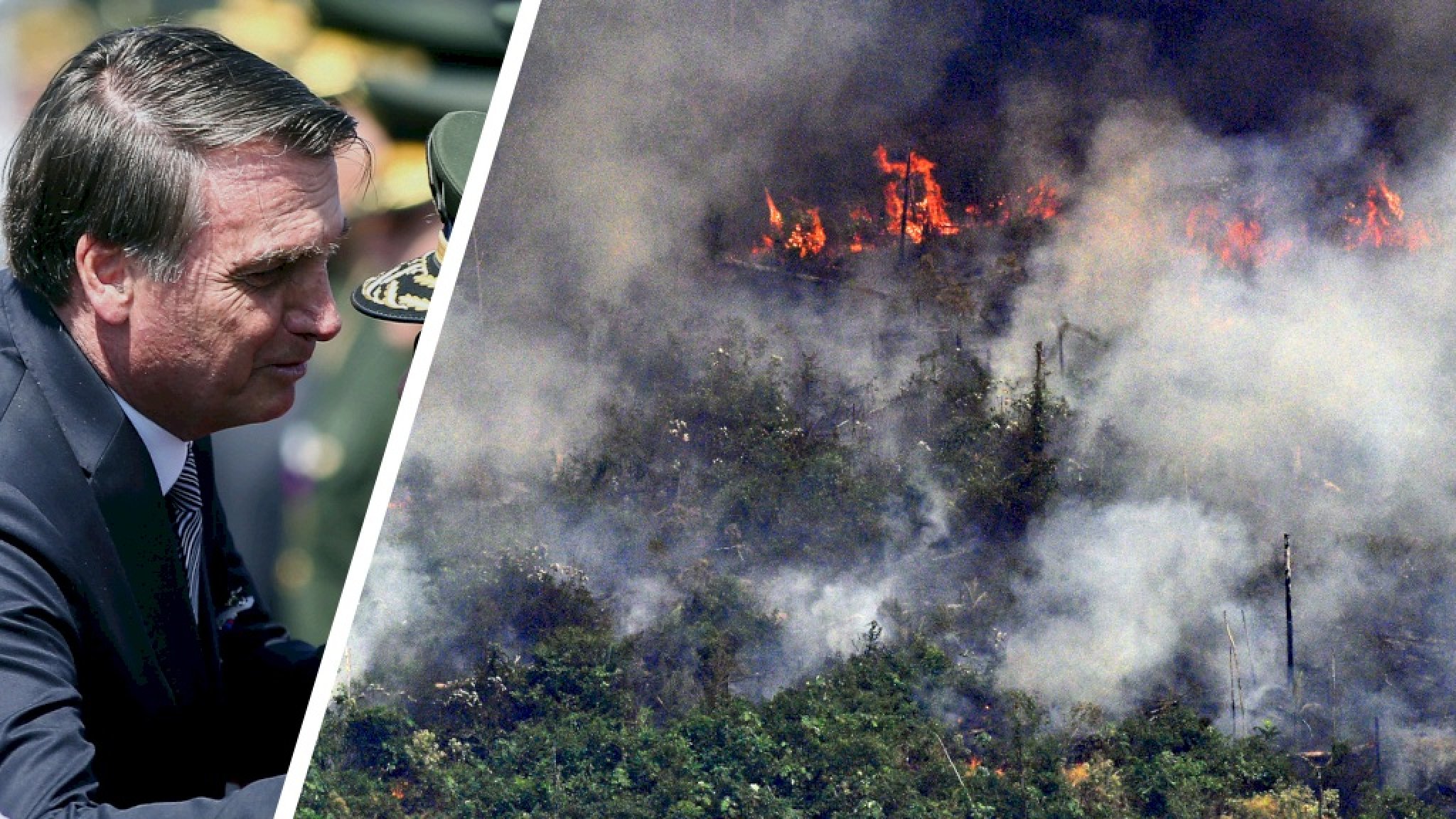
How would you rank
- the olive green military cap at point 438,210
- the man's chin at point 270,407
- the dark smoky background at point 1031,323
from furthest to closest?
the dark smoky background at point 1031,323
the olive green military cap at point 438,210
the man's chin at point 270,407

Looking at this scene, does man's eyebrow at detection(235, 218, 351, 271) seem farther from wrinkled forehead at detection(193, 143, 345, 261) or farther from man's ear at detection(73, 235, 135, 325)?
man's ear at detection(73, 235, 135, 325)

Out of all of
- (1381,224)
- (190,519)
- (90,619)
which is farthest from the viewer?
(1381,224)

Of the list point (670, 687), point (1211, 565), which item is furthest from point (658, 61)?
point (1211, 565)

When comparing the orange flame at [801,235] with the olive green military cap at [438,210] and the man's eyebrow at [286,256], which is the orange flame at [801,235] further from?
the man's eyebrow at [286,256]

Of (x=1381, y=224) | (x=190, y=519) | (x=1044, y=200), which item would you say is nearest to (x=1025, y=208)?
(x=1044, y=200)

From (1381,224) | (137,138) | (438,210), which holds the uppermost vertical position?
(1381,224)

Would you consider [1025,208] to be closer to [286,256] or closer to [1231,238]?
[1231,238]

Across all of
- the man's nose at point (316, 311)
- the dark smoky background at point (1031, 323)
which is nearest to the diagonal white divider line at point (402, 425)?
the man's nose at point (316, 311)

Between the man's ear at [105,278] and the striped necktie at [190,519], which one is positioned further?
the striped necktie at [190,519]
